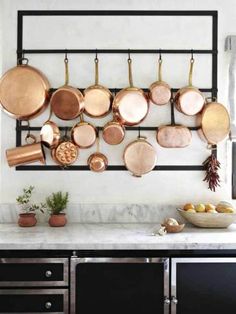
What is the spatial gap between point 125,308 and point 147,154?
1005 mm

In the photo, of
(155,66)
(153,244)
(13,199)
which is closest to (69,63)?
(155,66)

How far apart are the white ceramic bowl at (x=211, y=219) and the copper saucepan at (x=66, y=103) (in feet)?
3.17

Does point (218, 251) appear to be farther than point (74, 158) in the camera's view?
No

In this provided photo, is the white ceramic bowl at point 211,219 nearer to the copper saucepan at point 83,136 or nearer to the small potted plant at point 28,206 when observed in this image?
the copper saucepan at point 83,136

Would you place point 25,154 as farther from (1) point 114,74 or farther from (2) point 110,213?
(1) point 114,74

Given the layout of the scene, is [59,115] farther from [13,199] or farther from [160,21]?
[160,21]

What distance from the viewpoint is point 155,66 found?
304 cm

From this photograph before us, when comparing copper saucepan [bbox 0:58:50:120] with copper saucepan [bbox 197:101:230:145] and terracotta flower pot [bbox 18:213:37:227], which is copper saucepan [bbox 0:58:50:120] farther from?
copper saucepan [bbox 197:101:230:145]

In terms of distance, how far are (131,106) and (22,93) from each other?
0.71 meters

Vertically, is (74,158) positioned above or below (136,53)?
below

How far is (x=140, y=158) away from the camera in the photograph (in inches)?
117

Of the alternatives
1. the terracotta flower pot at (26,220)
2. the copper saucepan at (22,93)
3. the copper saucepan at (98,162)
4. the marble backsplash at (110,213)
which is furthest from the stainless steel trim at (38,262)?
the copper saucepan at (22,93)

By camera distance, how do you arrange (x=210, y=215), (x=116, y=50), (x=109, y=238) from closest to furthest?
(x=109, y=238), (x=210, y=215), (x=116, y=50)

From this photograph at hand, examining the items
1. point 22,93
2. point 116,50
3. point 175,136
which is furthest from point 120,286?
point 116,50
